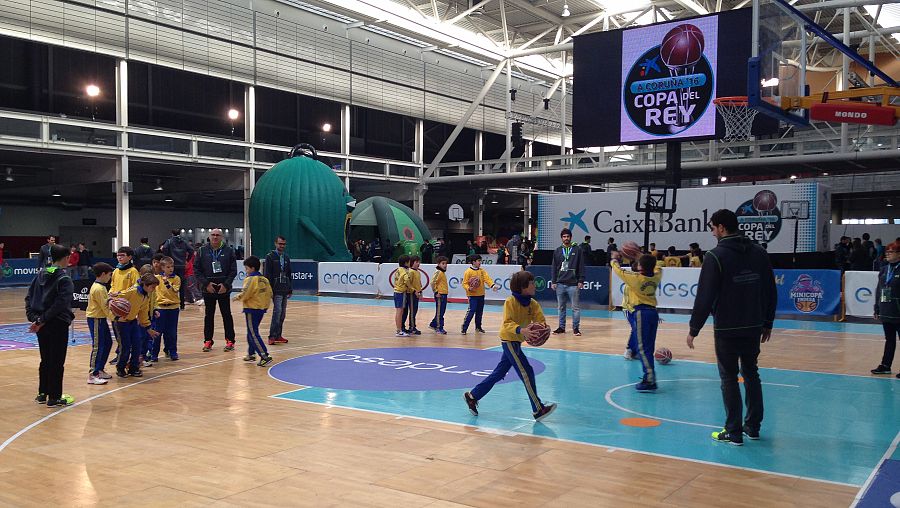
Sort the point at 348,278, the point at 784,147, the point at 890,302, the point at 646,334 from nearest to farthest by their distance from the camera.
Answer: the point at 646,334, the point at 890,302, the point at 348,278, the point at 784,147

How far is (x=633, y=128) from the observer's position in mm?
23812

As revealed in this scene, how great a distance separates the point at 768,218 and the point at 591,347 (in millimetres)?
12180

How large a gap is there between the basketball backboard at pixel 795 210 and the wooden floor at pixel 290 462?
1789 centimetres

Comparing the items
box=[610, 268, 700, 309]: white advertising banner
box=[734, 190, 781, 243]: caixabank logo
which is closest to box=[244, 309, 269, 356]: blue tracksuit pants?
box=[610, 268, 700, 309]: white advertising banner

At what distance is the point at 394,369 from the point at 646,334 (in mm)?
3683

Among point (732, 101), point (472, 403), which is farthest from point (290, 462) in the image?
point (732, 101)

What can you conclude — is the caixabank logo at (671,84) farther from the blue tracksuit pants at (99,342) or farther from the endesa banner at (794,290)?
the blue tracksuit pants at (99,342)

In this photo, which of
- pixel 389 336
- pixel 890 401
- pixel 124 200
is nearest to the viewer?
pixel 890 401

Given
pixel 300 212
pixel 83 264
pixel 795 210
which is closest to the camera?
pixel 795 210

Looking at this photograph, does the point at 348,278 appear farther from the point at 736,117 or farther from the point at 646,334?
the point at 646,334

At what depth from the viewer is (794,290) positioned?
714 inches

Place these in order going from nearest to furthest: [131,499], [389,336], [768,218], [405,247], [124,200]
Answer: [131,499] → [389,336] → [768,218] → [124,200] → [405,247]

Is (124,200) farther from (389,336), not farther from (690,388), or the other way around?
(690,388)

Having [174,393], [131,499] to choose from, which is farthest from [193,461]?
[174,393]
